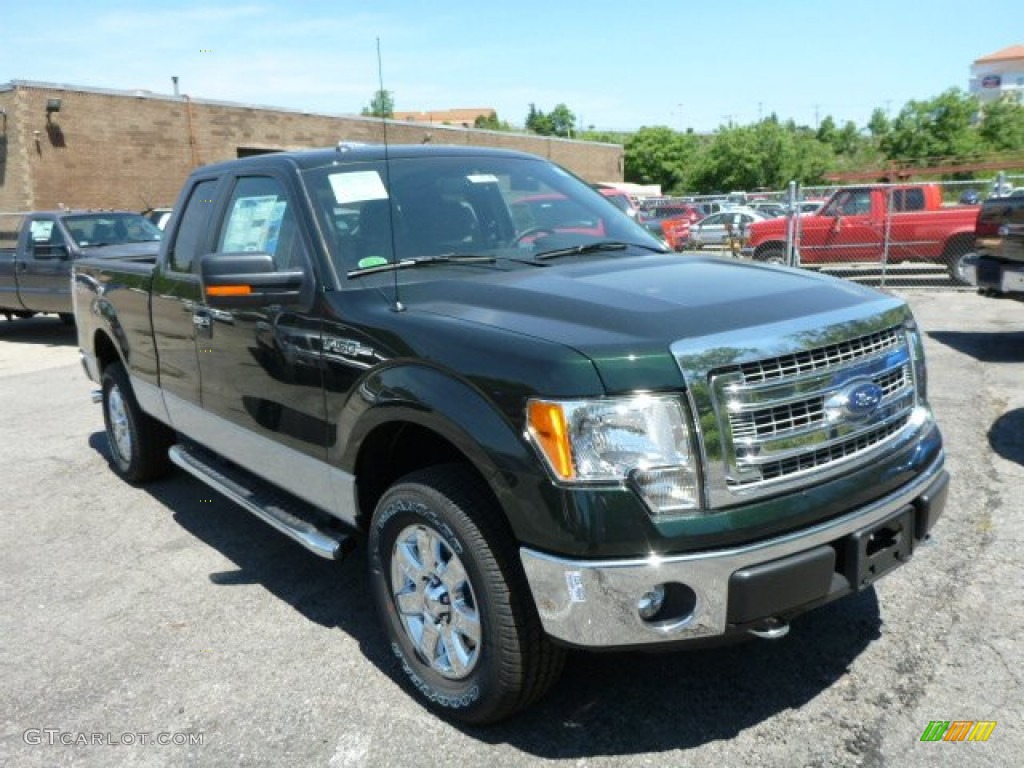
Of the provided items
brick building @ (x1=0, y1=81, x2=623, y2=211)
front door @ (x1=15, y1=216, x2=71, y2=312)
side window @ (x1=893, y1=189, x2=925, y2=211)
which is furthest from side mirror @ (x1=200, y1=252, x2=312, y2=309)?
brick building @ (x1=0, y1=81, x2=623, y2=211)

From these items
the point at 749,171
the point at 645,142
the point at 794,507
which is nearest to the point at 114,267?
the point at 794,507

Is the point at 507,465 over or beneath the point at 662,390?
beneath

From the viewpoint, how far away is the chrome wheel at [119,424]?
5.73 m

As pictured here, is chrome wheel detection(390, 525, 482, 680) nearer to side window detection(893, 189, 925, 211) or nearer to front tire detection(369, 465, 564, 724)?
front tire detection(369, 465, 564, 724)

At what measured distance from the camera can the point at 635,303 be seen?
2840mm

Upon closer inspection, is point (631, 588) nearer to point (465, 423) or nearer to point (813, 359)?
point (465, 423)

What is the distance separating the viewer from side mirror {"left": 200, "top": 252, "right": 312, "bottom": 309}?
3230 millimetres

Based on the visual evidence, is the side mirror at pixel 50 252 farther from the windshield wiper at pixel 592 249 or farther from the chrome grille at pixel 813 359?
the chrome grille at pixel 813 359

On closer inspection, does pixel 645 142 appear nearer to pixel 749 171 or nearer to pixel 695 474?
pixel 749 171

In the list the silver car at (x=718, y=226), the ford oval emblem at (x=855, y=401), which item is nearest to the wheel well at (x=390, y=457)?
the ford oval emblem at (x=855, y=401)

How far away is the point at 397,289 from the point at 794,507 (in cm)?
159

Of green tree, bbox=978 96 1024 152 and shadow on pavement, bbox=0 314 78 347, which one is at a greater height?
green tree, bbox=978 96 1024 152

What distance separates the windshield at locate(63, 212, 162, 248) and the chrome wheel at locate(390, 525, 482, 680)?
37.2 ft

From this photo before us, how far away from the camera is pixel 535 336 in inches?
103
